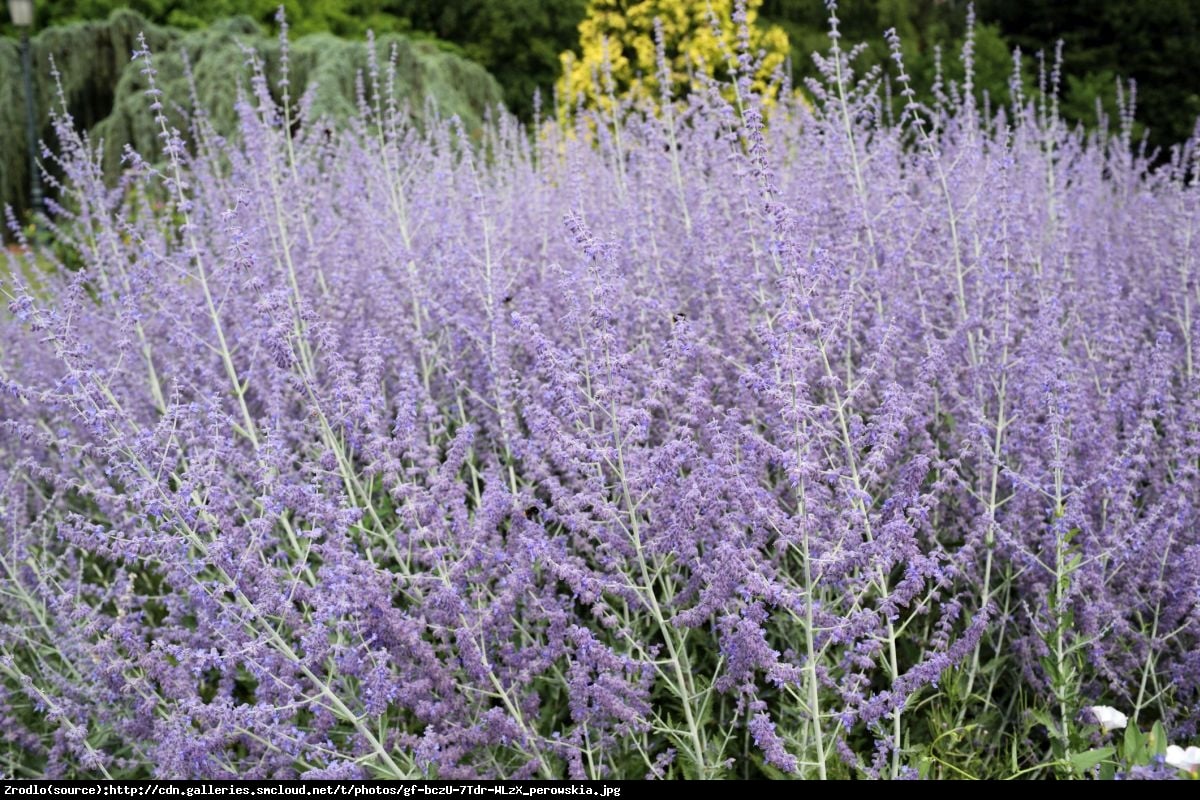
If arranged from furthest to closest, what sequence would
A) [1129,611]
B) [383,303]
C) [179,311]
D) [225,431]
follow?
1. [179,311]
2. [383,303]
3. [225,431]
4. [1129,611]

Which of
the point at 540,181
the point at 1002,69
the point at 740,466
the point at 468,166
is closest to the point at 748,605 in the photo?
the point at 740,466

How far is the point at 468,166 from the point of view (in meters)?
3.99

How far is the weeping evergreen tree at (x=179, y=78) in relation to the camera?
10.5m

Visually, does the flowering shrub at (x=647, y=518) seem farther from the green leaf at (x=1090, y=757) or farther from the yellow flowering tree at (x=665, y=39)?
the yellow flowering tree at (x=665, y=39)

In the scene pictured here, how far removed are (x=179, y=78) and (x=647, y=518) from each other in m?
Answer: 9.79

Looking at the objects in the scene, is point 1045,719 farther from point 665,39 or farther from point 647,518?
point 665,39

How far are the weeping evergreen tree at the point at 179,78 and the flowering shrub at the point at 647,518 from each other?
623 centimetres

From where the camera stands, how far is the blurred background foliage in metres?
11.1

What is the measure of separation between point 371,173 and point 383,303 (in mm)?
1506

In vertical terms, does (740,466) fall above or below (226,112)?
above

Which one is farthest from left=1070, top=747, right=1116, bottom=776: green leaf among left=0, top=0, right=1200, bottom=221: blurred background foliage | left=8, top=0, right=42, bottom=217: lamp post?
left=8, top=0, right=42, bottom=217: lamp post

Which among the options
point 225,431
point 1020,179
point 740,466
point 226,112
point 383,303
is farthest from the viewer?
point 226,112

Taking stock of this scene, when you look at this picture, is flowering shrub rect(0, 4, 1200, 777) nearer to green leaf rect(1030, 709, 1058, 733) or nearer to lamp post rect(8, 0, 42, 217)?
green leaf rect(1030, 709, 1058, 733)
